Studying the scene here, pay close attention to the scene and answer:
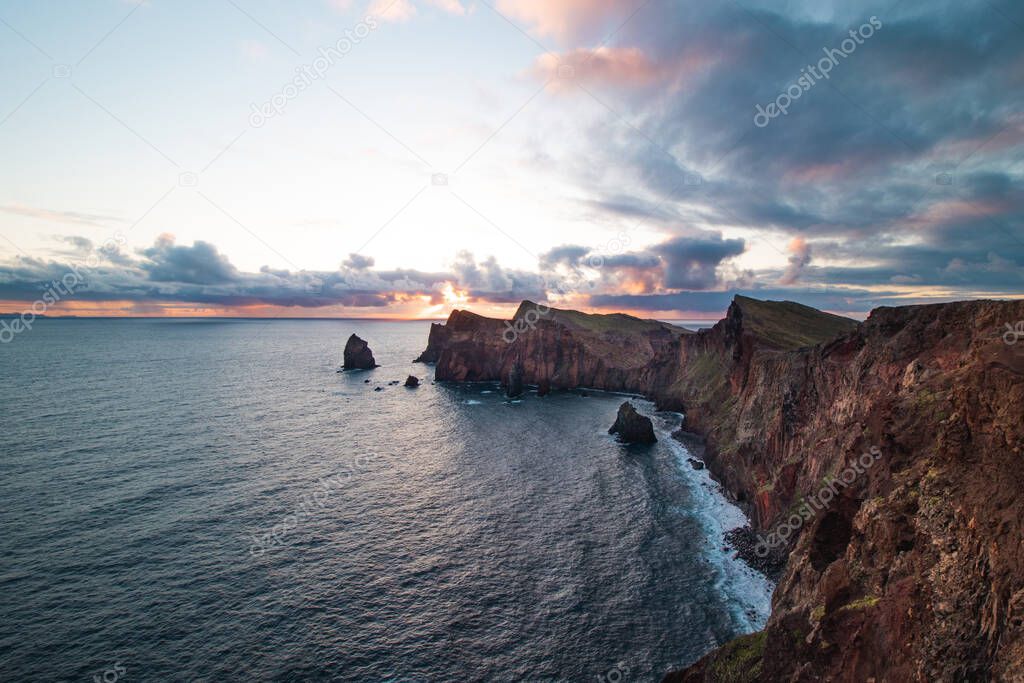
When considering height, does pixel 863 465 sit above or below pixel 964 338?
below

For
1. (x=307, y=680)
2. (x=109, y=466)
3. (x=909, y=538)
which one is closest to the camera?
(x=909, y=538)

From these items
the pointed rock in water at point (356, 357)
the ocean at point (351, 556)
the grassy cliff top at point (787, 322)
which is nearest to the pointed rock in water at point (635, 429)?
the ocean at point (351, 556)

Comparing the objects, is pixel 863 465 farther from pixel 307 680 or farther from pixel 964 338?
pixel 307 680

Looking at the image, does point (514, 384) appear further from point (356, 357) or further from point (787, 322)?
point (356, 357)

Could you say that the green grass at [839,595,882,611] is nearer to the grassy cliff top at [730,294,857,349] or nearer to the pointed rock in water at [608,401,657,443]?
the grassy cliff top at [730,294,857,349]

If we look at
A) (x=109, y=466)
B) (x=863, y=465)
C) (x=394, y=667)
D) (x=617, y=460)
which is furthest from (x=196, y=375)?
(x=863, y=465)

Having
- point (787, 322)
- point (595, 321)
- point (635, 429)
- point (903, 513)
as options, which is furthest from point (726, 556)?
point (595, 321)

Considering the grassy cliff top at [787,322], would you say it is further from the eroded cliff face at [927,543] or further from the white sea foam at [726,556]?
the eroded cliff face at [927,543]
